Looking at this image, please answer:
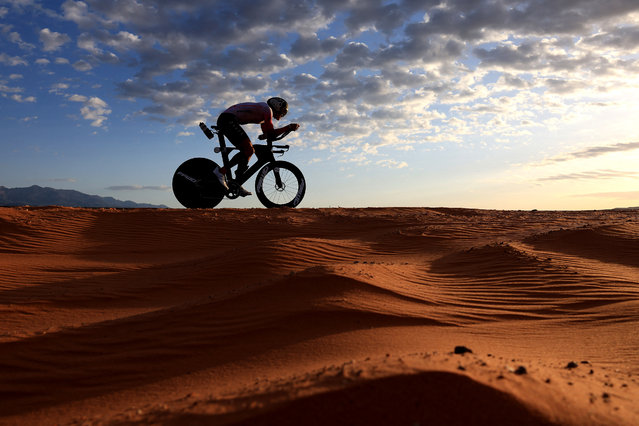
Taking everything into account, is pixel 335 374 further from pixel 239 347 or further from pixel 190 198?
pixel 190 198

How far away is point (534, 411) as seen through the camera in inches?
77.3

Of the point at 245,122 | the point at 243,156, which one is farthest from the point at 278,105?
the point at 243,156

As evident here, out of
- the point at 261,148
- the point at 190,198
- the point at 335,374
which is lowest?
the point at 335,374

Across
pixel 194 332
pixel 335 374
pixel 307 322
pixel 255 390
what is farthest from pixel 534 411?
pixel 194 332

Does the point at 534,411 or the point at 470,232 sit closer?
the point at 534,411

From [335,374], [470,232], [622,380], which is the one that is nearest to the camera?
[335,374]

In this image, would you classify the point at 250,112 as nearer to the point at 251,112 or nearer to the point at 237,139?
the point at 251,112

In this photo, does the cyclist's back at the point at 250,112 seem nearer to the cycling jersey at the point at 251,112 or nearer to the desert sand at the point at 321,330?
the cycling jersey at the point at 251,112

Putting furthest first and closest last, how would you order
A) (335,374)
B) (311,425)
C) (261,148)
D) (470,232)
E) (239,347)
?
(261,148), (470,232), (239,347), (335,374), (311,425)

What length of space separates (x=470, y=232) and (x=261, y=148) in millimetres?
5453

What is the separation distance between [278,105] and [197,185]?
9.79 ft

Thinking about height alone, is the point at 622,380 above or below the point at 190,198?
below

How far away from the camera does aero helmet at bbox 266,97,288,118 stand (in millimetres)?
11086

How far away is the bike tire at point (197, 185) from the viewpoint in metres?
11.5
